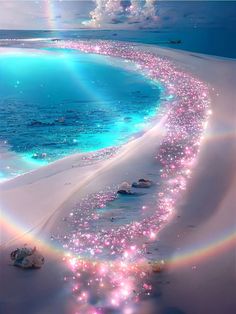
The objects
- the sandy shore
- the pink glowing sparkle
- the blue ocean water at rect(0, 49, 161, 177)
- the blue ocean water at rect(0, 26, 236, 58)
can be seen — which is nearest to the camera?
the sandy shore

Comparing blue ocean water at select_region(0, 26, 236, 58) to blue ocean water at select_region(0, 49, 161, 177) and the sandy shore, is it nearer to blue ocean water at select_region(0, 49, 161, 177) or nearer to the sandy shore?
blue ocean water at select_region(0, 49, 161, 177)

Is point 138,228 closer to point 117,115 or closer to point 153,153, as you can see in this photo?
point 153,153

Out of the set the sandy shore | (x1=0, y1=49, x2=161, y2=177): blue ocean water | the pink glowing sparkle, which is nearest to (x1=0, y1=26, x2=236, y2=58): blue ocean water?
(x1=0, y1=49, x2=161, y2=177): blue ocean water

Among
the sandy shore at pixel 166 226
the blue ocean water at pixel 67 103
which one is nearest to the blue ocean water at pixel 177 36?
the blue ocean water at pixel 67 103

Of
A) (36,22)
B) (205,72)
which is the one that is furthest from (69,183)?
(36,22)

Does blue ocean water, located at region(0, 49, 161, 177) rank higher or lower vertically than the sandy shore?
lower

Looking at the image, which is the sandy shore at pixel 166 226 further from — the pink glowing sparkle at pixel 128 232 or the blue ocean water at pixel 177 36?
the blue ocean water at pixel 177 36
